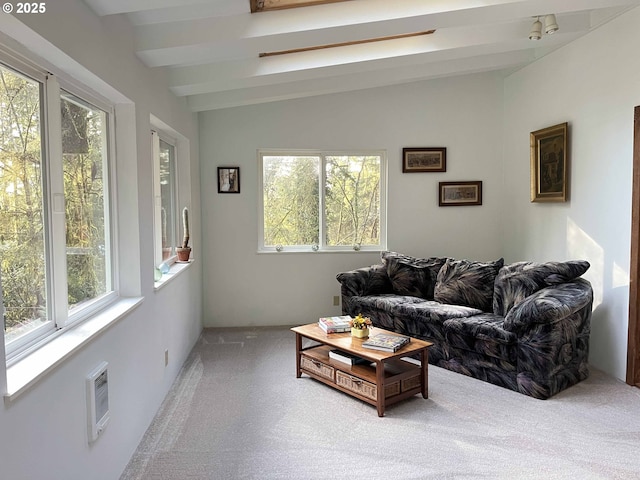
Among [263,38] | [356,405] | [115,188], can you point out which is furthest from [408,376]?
[263,38]

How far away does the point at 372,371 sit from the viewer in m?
3.04

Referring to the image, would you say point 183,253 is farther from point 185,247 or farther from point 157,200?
point 157,200

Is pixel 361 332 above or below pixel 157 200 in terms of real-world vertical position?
below

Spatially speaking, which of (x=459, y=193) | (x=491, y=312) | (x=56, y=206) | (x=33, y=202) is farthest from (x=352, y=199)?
(x=33, y=202)

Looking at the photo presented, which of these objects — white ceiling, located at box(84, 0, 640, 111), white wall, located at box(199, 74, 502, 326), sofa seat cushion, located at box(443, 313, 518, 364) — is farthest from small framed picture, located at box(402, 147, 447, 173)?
sofa seat cushion, located at box(443, 313, 518, 364)

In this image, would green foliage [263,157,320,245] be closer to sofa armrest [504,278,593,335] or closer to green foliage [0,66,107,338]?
sofa armrest [504,278,593,335]

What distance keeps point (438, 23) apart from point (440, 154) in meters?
2.12

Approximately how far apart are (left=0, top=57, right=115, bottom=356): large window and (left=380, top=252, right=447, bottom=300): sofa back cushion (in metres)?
2.74

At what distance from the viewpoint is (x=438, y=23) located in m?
2.88

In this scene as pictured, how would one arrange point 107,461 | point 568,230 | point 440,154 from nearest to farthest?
point 107,461 < point 568,230 < point 440,154

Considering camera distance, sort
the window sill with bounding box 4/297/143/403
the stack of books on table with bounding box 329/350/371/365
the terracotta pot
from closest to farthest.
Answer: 1. the window sill with bounding box 4/297/143/403
2. the stack of books on table with bounding box 329/350/371/365
3. the terracotta pot

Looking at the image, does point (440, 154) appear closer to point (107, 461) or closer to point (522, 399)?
point (522, 399)

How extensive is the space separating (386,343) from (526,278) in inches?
52.5

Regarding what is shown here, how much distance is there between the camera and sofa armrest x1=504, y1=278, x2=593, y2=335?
294 centimetres
